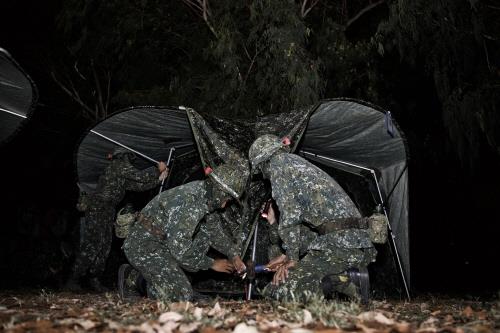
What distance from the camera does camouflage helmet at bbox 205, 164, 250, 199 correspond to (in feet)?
17.7

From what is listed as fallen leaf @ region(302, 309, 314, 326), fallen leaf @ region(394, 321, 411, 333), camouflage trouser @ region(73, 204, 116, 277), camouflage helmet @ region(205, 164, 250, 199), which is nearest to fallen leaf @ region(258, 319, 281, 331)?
fallen leaf @ region(302, 309, 314, 326)

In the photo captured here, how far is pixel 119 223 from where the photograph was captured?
5.58 m

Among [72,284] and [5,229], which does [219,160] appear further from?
[5,229]

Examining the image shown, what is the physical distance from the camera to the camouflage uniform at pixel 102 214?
293 inches

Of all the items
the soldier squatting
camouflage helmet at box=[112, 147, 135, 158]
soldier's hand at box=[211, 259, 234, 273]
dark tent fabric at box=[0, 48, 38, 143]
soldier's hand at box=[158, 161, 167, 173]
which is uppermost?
dark tent fabric at box=[0, 48, 38, 143]

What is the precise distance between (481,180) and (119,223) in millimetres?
13005

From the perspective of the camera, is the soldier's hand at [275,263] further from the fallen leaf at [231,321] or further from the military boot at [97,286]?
the military boot at [97,286]

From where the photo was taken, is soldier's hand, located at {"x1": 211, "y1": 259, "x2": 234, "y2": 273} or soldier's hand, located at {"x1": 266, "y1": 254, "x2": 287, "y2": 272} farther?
soldier's hand, located at {"x1": 211, "y1": 259, "x2": 234, "y2": 273}

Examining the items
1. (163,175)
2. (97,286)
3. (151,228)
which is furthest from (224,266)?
(97,286)

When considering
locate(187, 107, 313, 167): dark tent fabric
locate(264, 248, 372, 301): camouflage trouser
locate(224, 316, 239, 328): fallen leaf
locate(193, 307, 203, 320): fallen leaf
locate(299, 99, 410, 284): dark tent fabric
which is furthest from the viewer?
locate(299, 99, 410, 284): dark tent fabric

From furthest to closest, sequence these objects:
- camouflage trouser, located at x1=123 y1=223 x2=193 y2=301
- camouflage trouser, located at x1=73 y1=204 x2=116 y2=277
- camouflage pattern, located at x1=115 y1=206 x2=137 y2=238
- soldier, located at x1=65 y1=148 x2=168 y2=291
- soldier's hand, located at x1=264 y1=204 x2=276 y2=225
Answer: camouflage trouser, located at x1=73 y1=204 x2=116 y2=277 < soldier, located at x1=65 y1=148 x2=168 y2=291 < soldier's hand, located at x1=264 y1=204 x2=276 y2=225 < camouflage pattern, located at x1=115 y1=206 x2=137 y2=238 < camouflage trouser, located at x1=123 y1=223 x2=193 y2=301

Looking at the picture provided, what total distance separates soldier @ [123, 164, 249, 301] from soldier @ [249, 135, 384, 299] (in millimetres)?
721

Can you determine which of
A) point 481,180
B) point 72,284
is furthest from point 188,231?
point 481,180

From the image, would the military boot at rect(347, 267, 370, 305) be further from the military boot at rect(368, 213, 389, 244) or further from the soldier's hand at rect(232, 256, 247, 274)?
the soldier's hand at rect(232, 256, 247, 274)
